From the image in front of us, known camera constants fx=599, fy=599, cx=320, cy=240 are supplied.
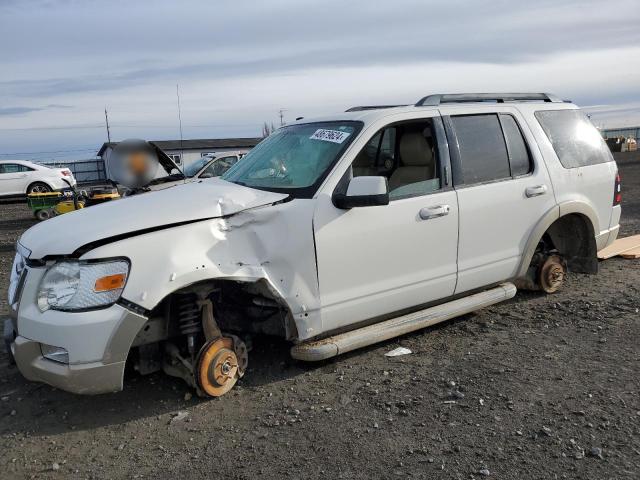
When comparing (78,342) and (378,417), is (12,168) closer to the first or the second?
(78,342)

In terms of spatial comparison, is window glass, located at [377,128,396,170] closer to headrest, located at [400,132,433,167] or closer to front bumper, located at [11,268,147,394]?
headrest, located at [400,132,433,167]

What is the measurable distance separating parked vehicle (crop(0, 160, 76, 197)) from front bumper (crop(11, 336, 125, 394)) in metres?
19.7

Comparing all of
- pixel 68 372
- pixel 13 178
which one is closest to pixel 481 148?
pixel 68 372

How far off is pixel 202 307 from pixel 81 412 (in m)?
1.05

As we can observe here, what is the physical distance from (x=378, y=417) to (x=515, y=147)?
2782 millimetres

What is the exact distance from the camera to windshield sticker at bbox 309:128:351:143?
4445 mm

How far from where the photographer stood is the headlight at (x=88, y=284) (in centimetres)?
341

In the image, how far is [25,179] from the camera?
869 inches

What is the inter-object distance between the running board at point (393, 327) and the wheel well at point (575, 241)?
1.01 meters

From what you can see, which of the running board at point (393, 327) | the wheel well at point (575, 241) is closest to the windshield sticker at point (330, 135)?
the running board at point (393, 327)

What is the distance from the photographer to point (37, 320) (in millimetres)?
3482

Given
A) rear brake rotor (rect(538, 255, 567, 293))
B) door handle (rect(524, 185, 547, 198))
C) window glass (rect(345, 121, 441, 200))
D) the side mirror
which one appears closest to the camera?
the side mirror

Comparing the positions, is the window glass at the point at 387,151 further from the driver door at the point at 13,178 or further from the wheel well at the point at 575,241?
the driver door at the point at 13,178

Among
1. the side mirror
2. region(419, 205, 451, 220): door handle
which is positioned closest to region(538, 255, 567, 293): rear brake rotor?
region(419, 205, 451, 220): door handle
